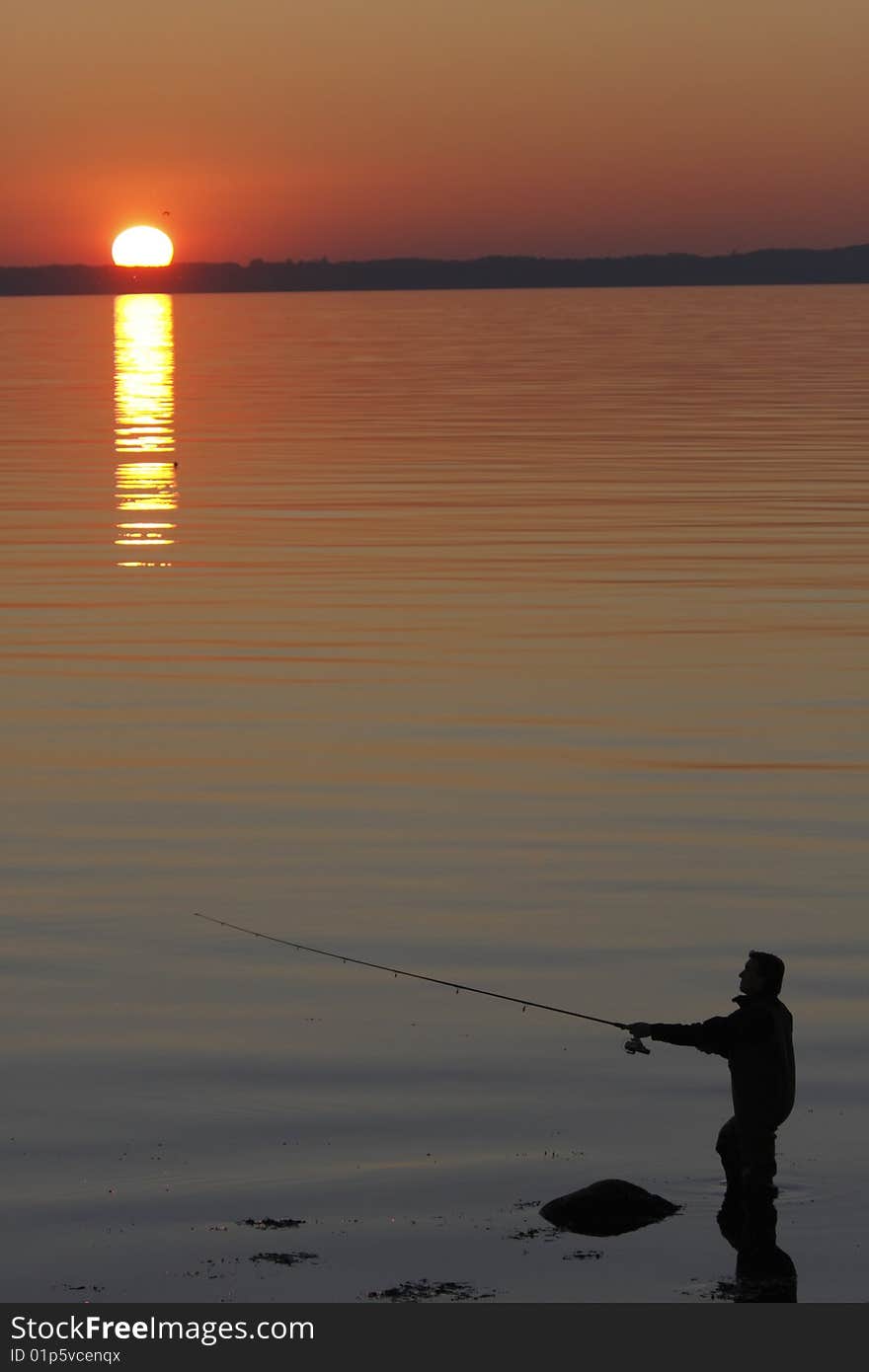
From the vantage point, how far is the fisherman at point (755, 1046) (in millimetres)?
10406

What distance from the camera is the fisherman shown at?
10.4 m

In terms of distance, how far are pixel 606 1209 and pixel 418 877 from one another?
6381mm

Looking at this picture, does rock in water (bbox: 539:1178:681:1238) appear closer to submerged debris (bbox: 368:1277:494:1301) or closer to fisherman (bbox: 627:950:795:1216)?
fisherman (bbox: 627:950:795:1216)

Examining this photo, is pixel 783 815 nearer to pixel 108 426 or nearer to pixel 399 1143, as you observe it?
pixel 399 1143

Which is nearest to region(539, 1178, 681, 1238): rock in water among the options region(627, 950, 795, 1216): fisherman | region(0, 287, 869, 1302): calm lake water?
region(0, 287, 869, 1302): calm lake water

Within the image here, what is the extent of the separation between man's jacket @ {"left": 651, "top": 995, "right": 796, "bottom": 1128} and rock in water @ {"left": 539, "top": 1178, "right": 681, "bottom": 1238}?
67cm

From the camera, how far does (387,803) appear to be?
1905 cm

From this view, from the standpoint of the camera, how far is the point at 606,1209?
1063cm

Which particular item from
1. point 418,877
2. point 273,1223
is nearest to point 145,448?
point 418,877

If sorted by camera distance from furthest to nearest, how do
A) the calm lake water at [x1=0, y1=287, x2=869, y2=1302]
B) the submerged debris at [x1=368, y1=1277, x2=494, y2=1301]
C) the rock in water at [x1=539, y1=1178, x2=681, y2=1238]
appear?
the calm lake water at [x1=0, y1=287, x2=869, y2=1302] → the rock in water at [x1=539, y1=1178, x2=681, y2=1238] → the submerged debris at [x1=368, y1=1277, x2=494, y2=1301]

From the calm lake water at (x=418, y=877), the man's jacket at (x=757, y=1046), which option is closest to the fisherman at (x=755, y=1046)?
the man's jacket at (x=757, y=1046)

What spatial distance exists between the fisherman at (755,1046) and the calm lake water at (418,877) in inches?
16.7

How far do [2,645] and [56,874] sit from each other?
10365 millimetres

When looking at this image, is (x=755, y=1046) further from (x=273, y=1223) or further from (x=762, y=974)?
(x=273, y=1223)
